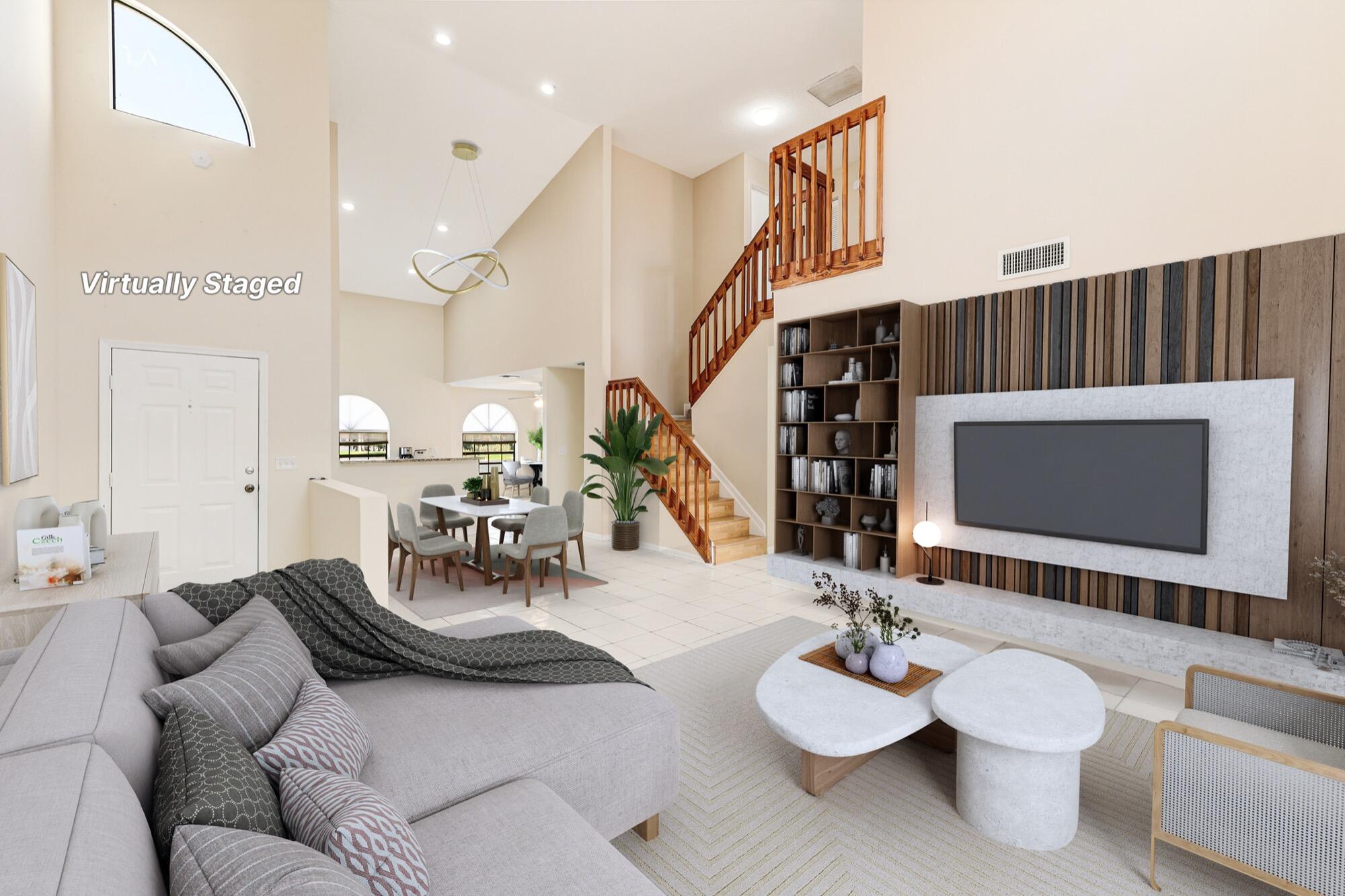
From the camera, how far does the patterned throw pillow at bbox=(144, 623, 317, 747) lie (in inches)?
54.0

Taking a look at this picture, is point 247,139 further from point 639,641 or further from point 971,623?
point 971,623

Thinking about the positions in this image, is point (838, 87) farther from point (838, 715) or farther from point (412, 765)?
point (412, 765)

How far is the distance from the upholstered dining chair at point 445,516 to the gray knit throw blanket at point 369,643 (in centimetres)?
397

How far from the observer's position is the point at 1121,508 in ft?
11.1

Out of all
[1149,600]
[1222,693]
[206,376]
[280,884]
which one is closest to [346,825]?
[280,884]

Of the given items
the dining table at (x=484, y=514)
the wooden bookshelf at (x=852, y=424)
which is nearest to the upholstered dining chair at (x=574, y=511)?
the dining table at (x=484, y=514)

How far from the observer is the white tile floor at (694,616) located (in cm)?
326

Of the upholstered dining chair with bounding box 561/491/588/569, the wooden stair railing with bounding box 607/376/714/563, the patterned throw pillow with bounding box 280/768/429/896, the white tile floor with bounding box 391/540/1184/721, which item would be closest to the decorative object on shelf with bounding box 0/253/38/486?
the white tile floor with bounding box 391/540/1184/721

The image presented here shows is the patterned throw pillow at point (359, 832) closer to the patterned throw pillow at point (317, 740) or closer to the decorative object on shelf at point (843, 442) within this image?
the patterned throw pillow at point (317, 740)

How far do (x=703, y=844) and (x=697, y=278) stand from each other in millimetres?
7597

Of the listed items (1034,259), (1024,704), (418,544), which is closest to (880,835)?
(1024,704)

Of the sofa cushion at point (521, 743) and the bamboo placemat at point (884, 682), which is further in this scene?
the bamboo placemat at point (884, 682)

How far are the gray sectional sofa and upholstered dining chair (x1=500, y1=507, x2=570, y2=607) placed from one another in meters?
2.64

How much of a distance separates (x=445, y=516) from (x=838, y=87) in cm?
616
